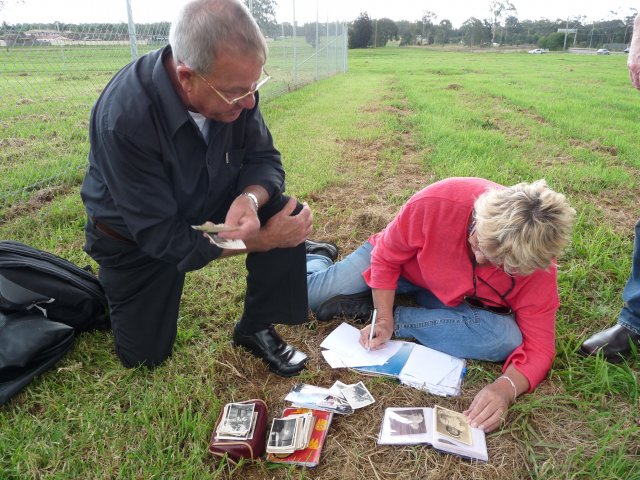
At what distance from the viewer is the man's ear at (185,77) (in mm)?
1634

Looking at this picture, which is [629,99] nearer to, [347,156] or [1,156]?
[347,156]

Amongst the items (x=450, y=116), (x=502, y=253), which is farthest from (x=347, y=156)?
(x=502, y=253)

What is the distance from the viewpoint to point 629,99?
379 inches

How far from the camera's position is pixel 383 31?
56.4 meters

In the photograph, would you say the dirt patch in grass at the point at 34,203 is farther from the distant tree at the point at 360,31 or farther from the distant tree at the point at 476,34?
the distant tree at the point at 476,34

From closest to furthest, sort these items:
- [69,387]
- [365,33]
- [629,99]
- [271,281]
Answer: [69,387] → [271,281] → [629,99] → [365,33]

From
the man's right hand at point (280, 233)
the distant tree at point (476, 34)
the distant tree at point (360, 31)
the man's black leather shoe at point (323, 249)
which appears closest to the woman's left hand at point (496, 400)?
the man's right hand at point (280, 233)

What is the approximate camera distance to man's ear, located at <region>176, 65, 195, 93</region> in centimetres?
163

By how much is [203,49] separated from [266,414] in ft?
4.57

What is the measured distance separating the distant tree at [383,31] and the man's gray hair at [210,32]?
55.6 meters

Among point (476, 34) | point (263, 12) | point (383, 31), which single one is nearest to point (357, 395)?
point (263, 12)

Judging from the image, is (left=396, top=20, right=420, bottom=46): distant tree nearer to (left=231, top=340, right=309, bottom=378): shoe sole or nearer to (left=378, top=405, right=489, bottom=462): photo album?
(left=231, top=340, right=309, bottom=378): shoe sole

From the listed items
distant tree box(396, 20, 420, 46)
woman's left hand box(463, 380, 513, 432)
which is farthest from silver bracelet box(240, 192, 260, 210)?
distant tree box(396, 20, 420, 46)

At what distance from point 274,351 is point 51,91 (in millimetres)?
4328
